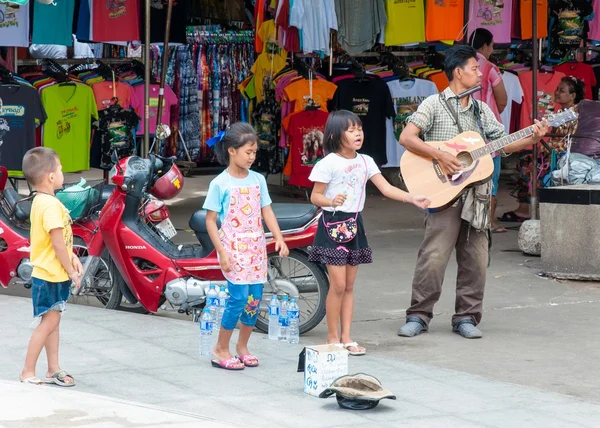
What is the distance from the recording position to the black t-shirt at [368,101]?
1262 centimetres

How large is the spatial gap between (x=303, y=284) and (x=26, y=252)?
2159 mm

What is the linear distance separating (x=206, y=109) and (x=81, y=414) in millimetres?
10075

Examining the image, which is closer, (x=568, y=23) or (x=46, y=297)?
(x=46, y=297)

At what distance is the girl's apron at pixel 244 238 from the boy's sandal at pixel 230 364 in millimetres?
459

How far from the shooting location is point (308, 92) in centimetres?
1250

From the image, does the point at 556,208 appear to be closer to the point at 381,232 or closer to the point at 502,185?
the point at 381,232

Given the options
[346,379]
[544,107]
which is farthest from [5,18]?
[346,379]

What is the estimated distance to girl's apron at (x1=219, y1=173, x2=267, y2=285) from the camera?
249 inches

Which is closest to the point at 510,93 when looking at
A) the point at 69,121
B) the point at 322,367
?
the point at 69,121

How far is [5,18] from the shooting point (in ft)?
35.8

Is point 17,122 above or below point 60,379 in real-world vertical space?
above

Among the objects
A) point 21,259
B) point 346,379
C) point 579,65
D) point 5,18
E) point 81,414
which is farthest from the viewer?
point 579,65

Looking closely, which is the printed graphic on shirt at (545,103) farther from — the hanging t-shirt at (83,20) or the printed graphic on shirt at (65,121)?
the printed graphic on shirt at (65,121)

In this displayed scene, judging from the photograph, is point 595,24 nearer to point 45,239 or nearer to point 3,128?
point 3,128
